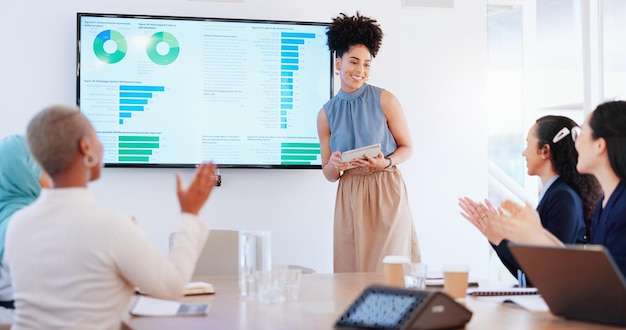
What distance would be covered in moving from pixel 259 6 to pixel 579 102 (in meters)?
2.64

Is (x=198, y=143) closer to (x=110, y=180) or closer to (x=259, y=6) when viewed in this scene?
(x=110, y=180)

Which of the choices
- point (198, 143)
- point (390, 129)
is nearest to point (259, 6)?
point (198, 143)

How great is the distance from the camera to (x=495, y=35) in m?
5.41

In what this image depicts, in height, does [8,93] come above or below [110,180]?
above

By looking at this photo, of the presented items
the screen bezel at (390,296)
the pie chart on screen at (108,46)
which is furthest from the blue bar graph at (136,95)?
the screen bezel at (390,296)

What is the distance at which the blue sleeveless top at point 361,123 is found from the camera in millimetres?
4004

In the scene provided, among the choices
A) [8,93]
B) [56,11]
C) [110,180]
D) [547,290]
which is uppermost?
[56,11]

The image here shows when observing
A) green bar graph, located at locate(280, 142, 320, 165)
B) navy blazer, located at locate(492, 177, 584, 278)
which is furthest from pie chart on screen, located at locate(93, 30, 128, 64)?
navy blazer, located at locate(492, 177, 584, 278)

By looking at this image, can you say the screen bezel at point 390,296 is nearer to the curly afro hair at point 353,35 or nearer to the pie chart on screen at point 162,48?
the curly afro hair at point 353,35

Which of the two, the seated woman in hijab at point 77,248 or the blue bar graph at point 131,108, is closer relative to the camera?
the seated woman in hijab at point 77,248

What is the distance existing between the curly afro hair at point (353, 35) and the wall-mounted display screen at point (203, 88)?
51 centimetres

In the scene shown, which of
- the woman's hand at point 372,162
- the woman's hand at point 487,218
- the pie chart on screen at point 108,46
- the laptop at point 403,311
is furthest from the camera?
the pie chart on screen at point 108,46

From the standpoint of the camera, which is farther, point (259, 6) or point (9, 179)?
point (259, 6)

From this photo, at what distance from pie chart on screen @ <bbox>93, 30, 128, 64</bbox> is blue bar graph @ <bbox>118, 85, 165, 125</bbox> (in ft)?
0.58
